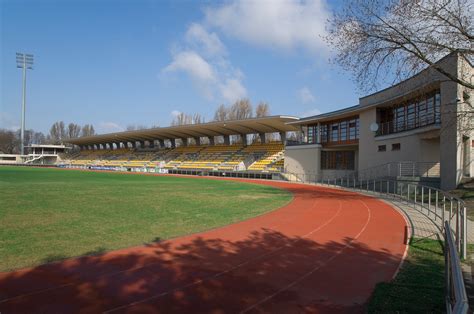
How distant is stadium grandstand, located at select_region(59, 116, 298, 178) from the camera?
142 feet

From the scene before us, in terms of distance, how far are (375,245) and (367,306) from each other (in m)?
3.82

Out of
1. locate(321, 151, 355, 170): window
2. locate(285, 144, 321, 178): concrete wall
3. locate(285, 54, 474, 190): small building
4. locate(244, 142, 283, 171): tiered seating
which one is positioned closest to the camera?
locate(285, 54, 474, 190): small building

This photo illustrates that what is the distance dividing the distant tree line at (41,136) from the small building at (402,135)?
111 m

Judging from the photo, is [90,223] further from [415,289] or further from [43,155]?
[43,155]

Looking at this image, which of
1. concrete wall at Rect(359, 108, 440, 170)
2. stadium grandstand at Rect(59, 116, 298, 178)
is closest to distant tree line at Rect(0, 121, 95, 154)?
stadium grandstand at Rect(59, 116, 298, 178)

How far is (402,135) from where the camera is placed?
77.4ft

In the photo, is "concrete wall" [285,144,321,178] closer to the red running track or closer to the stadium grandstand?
the stadium grandstand

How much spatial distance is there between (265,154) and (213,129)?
33.7 ft

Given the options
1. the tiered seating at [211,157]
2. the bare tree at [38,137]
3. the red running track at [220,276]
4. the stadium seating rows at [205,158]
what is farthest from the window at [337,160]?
the bare tree at [38,137]

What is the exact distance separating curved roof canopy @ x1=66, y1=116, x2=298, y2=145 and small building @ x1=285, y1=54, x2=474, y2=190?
3.89m

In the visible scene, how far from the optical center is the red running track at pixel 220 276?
4.35 metres

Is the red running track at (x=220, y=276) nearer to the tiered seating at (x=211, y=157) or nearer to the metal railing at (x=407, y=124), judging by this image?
the metal railing at (x=407, y=124)

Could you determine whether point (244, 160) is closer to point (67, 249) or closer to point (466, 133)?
point (466, 133)

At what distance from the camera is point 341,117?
3284 cm
